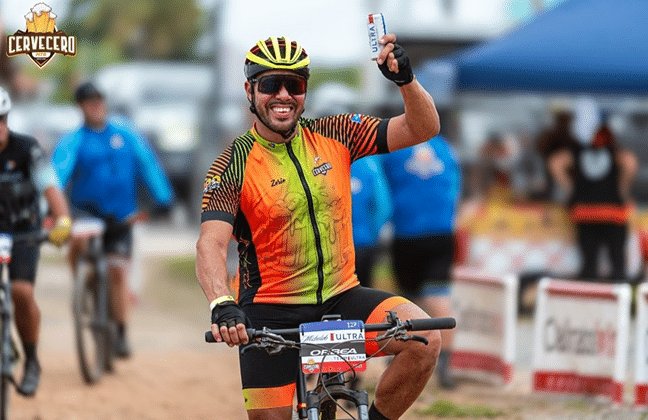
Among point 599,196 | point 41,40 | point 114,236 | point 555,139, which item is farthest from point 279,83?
point 555,139

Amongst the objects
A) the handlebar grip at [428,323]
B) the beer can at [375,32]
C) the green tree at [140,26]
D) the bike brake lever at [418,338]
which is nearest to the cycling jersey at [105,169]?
the beer can at [375,32]

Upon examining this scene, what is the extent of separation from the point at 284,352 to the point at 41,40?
301 cm

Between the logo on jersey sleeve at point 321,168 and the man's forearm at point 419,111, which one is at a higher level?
the man's forearm at point 419,111

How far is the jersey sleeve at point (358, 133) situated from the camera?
18.0ft

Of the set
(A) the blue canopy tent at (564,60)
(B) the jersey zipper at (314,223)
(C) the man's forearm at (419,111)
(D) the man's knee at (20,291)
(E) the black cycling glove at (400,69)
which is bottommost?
(D) the man's knee at (20,291)

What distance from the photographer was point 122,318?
11047 mm

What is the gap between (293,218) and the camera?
5359mm

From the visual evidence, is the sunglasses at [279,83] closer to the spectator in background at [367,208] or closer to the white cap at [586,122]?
the spectator in background at [367,208]

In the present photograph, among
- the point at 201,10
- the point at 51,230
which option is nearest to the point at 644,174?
the point at 51,230

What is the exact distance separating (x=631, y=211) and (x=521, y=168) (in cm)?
323

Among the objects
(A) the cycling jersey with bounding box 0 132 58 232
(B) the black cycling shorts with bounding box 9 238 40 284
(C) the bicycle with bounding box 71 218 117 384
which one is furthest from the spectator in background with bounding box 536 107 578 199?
(B) the black cycling shorts with bounding box 9 238 40 284

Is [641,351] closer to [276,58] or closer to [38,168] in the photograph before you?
[38,168]

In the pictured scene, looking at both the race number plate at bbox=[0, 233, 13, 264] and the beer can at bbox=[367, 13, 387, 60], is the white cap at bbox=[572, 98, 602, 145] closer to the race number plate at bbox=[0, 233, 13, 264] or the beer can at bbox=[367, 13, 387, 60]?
the race number plate at bbox=[0, 233, 13, 264]

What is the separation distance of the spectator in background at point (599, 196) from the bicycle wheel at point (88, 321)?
5.68 meters
